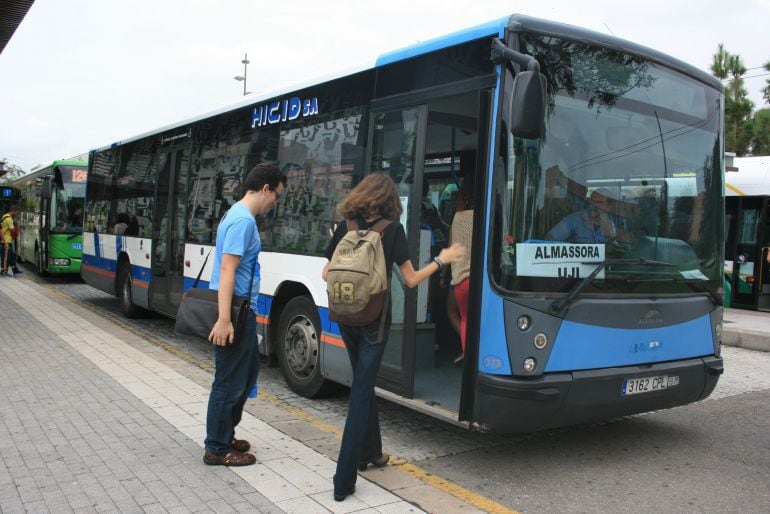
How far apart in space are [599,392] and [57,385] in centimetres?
496

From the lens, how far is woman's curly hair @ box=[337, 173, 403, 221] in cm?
392

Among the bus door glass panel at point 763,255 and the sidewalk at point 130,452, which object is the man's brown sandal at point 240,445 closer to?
the sidewalk at point 130,452

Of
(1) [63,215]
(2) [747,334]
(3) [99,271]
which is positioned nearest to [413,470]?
(2) [747,334]

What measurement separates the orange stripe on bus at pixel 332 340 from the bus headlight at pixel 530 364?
181 cm

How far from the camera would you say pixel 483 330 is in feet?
13.9

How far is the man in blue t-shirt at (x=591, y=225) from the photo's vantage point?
4328mm

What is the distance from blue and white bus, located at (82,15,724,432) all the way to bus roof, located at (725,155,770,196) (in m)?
10.2

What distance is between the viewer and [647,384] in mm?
4613

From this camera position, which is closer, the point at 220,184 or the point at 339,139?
the point at 339,139

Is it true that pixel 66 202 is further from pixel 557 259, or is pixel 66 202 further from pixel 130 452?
pixel 557 259

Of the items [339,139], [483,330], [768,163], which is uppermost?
[768,163]

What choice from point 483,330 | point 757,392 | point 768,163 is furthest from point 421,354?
point 768,163

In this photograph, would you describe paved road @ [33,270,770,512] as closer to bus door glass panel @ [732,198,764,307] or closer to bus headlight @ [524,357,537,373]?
bus headlight @ [524,357,537,373]

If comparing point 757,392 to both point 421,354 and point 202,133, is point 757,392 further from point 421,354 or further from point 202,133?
point 202,133
